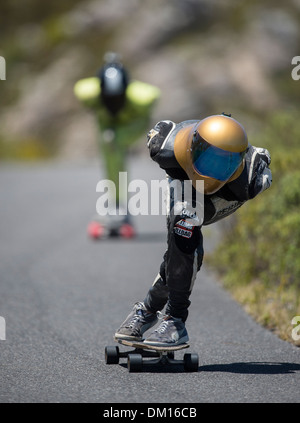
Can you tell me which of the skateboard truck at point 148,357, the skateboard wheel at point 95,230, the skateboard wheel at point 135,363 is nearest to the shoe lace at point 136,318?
the skateboard truck at point 148,357

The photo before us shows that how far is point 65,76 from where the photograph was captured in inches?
2340

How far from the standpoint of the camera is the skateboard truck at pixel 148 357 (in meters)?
4.74

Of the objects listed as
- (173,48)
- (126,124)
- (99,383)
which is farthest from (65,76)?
(99,383)

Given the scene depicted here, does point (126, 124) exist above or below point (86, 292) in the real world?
above

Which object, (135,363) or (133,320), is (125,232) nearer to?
(133,320)

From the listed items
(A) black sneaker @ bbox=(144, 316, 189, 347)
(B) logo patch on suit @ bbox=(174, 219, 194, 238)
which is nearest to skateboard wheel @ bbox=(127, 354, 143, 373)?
(A) black sneaker @ bbox=(144, 316, 189, 347)

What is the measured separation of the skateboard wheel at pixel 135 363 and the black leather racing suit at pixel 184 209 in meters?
0.31

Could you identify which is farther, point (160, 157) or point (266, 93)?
point (266, 93)

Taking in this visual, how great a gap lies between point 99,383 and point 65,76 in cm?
5605

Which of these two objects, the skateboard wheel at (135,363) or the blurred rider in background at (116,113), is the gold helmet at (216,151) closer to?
the skateboard wheel at (135,363)

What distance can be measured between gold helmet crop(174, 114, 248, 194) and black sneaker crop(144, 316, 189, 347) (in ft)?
2.41

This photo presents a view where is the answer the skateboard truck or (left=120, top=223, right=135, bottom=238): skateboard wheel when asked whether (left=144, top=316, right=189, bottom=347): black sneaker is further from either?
(left=120, top=223, right=135, bottom=238): skateboard wheel

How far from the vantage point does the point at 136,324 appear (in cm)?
508

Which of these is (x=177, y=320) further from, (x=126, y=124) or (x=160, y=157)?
(x=126, y=124)
